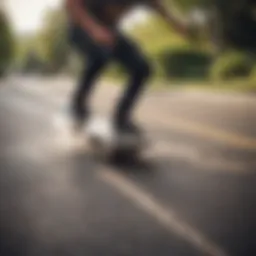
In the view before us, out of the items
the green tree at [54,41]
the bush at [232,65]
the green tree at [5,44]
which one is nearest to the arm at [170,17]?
the bush at [232,65]

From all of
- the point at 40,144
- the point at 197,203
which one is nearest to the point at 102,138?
the point at 40,144

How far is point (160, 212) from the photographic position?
1594 mm

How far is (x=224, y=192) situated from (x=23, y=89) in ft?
1.80

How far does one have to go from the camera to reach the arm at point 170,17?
1.48m

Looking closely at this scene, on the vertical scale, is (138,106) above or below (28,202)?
above

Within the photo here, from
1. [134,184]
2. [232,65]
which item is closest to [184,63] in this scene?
[232,65]

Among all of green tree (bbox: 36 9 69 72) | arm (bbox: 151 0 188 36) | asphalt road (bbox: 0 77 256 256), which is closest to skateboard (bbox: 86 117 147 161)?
asphalt road (bbox: 0 77 256 256)

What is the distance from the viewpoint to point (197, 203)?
1.54 metres

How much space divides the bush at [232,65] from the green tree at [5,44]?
48 cm

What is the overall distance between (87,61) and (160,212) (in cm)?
41

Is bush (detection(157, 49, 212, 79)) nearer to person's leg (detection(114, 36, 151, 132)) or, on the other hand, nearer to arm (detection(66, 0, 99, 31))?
person's leg (detection(114, 36, 151, 132))

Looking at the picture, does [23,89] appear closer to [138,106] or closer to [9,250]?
[138,106]

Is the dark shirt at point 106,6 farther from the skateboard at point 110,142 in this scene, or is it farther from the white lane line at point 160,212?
the white lane line at point 160,212

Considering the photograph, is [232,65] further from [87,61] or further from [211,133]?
[87,61]
